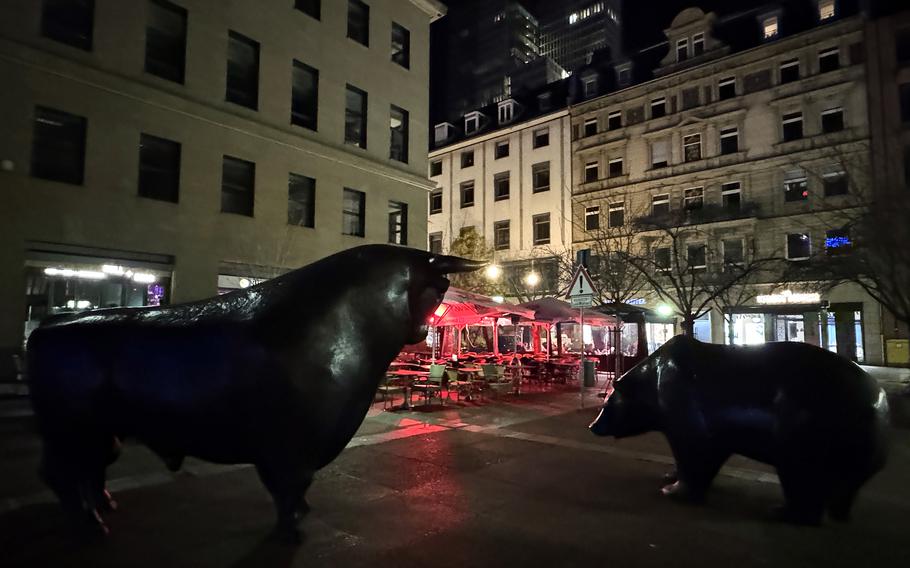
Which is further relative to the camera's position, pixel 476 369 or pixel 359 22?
pixel 359 22

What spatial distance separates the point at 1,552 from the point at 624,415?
574 centimetres

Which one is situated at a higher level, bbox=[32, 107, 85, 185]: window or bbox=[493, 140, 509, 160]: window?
bbox=[493, 140, 509, 160]: window

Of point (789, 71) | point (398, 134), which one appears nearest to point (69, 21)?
point (398, 134)

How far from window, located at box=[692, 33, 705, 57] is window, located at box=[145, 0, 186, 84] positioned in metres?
28.1

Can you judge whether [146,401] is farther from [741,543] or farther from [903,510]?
[903,510]

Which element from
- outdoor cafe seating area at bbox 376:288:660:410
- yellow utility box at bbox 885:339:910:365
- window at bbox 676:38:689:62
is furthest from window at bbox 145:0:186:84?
yellow utility box at bbox 885:339:910:365

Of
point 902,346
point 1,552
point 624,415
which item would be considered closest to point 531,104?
point 902,346

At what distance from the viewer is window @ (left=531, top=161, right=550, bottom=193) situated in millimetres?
38156

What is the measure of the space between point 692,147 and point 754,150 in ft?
11.1

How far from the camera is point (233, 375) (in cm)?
407

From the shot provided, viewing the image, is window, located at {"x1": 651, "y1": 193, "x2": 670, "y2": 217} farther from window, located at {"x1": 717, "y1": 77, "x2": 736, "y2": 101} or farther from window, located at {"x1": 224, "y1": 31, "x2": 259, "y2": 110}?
window, located at {"x1": 224, "y1": 31, "x2": 259, "y2": 110}

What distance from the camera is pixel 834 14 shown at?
29.0 metres

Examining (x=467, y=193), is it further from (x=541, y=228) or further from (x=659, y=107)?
(x=659, y=107)

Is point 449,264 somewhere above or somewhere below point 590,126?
below
